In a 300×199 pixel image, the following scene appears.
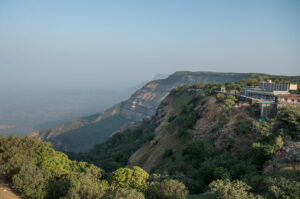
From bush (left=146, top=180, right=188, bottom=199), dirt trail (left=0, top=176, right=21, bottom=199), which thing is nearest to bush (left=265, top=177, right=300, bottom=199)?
bush (left=146, top=180, right=188, bottom=199)

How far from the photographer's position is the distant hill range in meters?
103

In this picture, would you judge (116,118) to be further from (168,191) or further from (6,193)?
(168,191)

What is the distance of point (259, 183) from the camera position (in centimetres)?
1435

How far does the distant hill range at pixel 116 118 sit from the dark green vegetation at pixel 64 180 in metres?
74.0

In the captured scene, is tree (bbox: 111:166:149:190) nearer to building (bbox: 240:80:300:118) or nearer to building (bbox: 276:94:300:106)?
building (bbox: 240:80:300:118)

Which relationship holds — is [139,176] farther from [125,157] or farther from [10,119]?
[10,119]

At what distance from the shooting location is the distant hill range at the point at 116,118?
337 feet

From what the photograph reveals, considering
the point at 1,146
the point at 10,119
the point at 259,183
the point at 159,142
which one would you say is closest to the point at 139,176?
the point at 259,183

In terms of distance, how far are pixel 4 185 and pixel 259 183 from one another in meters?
19.9

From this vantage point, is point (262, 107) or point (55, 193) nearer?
point (55, 193)

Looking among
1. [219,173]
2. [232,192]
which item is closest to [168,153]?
[219,173]

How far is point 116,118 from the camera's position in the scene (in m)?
134

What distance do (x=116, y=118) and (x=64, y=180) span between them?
118 m

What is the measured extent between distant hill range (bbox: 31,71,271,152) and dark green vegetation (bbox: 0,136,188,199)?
243ft
